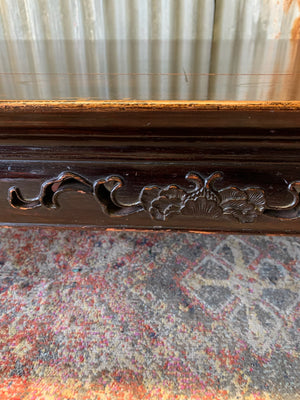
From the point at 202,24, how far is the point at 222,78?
115 centimetres

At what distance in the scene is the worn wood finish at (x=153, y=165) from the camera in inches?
13.7

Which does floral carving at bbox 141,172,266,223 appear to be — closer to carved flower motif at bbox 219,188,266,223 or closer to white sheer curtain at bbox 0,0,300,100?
carved flower motif at bbox 219,188,266,223

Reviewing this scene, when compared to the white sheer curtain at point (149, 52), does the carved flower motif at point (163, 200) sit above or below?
below

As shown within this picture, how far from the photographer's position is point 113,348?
606mm

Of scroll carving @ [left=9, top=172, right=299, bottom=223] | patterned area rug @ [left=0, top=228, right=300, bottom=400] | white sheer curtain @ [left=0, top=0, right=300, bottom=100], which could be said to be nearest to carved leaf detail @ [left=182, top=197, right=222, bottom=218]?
scroll carving @ [left=9, top=172, right=299, bottom=223]

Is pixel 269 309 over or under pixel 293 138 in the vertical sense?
under

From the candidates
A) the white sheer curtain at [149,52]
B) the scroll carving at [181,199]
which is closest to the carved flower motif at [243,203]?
the scroll carving at [181,199]

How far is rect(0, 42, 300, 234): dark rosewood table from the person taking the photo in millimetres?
348

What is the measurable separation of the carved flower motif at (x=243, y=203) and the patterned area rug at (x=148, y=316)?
12.8 inches

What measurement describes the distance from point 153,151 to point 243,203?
0.15m

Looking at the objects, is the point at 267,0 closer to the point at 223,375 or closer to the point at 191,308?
the point at 191,308

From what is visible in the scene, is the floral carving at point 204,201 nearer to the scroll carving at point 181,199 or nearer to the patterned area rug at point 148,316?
the scroll carving at point 181,199

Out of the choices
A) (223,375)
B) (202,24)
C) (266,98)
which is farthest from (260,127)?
(202,24)

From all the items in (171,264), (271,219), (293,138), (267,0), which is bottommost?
(171,264)
